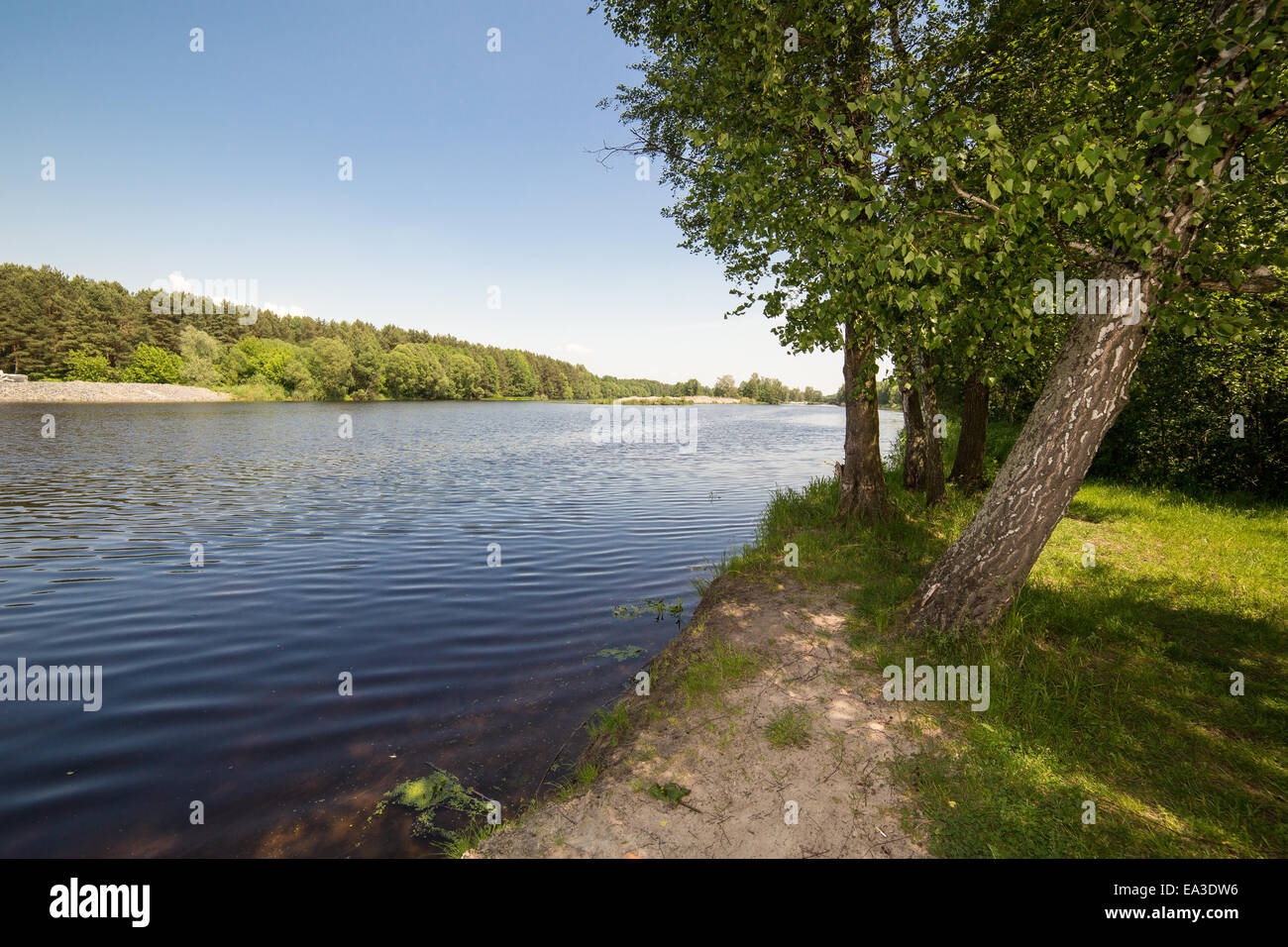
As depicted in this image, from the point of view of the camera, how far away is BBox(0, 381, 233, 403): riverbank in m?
71.4

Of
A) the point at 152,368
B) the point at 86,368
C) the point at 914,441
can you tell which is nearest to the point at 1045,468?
the point at 914,441

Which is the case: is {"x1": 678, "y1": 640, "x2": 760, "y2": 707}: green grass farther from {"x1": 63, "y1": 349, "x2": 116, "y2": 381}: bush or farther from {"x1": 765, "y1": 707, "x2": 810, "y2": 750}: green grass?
{"x1": 63, "y1": 349, "x2": 116, "y2": 381}: bush

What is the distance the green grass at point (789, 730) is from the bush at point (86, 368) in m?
128

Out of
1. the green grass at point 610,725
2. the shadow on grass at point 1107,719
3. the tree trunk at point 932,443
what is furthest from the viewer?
the tree trunk at point 932,443

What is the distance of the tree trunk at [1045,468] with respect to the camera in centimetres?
592

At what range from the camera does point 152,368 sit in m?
92.8

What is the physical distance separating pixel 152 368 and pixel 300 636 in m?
120

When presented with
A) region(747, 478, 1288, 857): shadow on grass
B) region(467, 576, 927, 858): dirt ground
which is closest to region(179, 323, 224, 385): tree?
region(467, 576, 927, 858): dirt ground

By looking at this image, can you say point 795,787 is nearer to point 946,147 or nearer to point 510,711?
point 510,711

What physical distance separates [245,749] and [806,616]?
7694 mm

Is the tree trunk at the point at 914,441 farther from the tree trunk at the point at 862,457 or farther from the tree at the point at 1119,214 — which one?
the tree at the point at 1119,214

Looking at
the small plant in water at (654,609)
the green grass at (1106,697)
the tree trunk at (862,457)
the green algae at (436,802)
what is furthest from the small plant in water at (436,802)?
the tree trunk at (862,457)

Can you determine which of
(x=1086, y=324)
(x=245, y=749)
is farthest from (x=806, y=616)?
(x=245, y=749)

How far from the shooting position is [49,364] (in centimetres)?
8944
